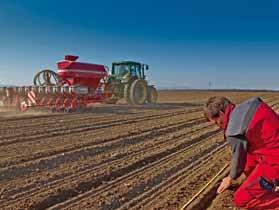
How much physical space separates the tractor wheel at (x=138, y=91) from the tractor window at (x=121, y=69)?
1074 millimetres

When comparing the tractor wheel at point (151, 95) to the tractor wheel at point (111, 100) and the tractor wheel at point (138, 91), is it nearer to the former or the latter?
the tractor wheel at point (138, 91)

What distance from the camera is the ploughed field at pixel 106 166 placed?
4.92 metres

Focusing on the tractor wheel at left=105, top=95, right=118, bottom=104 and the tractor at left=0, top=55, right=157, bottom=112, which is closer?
the tractor at left=0, top=55, right=157, bottom=112

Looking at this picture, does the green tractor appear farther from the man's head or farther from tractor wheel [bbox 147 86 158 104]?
the man's head

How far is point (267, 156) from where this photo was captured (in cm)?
357

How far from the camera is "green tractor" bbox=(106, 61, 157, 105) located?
69.7 ft

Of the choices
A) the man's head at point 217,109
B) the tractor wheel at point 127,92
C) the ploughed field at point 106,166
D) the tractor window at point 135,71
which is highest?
the tractor window at point 135,71

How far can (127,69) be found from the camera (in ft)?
72.5

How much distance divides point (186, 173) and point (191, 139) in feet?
10.8

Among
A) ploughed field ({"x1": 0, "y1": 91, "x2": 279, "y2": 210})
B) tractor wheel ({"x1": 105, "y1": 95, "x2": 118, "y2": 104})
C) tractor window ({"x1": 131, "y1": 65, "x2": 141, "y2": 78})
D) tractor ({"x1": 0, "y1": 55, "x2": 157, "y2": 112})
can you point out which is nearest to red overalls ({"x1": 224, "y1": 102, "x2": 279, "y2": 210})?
ploughed field ({"x1": 0, "y1": 91, "x2": 279, "y2": 210})

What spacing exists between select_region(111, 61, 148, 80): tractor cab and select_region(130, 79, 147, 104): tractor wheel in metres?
0.63

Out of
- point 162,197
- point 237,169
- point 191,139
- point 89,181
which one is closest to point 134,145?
point 191,139

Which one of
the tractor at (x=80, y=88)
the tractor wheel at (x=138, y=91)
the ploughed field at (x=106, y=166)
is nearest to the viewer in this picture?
the ploughed field at (x=106, y=166)

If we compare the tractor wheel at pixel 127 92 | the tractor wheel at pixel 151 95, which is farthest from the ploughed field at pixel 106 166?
the tractor wheel at pixel 151 95
